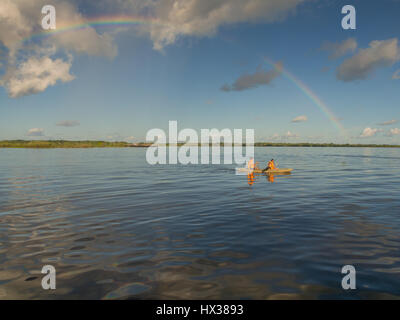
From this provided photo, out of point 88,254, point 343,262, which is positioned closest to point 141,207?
point 88,254

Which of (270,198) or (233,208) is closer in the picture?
(233,208)

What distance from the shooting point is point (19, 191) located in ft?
73.3

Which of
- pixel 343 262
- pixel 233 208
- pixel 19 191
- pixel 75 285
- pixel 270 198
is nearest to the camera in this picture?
pixel 75 285

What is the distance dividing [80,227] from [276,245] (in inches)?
375

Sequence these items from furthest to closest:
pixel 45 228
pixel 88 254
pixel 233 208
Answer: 1. pixel 233 208
2. pixel 45 228
3. pixel 88 254

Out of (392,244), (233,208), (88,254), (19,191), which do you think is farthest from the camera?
A: (19,191)

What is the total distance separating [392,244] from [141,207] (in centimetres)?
1366

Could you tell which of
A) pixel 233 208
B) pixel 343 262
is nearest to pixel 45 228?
pixel 233 208

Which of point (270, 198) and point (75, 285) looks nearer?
point (75, 285)

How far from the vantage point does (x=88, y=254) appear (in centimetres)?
916
